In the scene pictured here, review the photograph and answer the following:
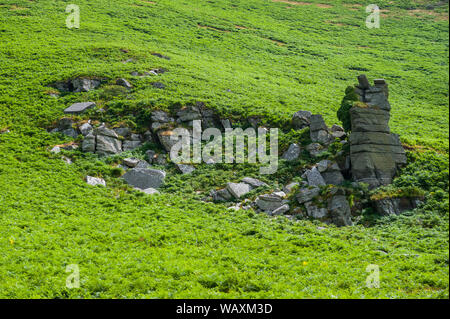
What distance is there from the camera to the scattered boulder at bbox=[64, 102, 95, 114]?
2705 centimetres

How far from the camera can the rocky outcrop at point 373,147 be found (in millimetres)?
19125

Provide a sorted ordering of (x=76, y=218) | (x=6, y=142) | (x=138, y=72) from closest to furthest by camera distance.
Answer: (x=76, y=218), (x=6, y=142), (x=138, y=72)

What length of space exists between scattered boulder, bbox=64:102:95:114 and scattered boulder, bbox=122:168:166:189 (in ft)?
27.8

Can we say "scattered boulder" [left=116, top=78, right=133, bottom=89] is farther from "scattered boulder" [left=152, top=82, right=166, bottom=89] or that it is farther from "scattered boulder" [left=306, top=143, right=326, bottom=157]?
"scattered boulder" [left=306, top=143, right=326, bottom=157]

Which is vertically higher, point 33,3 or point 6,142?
point 33,3

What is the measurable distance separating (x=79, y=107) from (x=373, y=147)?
67.0 ft

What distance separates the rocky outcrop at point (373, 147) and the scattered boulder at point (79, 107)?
18565 mm

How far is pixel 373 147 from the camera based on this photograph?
1967 centimetres

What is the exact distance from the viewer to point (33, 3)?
54.1 m

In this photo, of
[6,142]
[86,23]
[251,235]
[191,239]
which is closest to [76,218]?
[191,239]

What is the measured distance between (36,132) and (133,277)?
17358 millimetres

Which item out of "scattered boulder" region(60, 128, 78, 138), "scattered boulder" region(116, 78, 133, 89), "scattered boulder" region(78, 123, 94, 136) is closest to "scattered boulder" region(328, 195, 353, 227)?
"scattered boulder" region(78, 123, 94, 136)

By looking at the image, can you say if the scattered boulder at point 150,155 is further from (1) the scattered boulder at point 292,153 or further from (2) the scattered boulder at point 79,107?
(1) the scattered boulder at point 292,153
